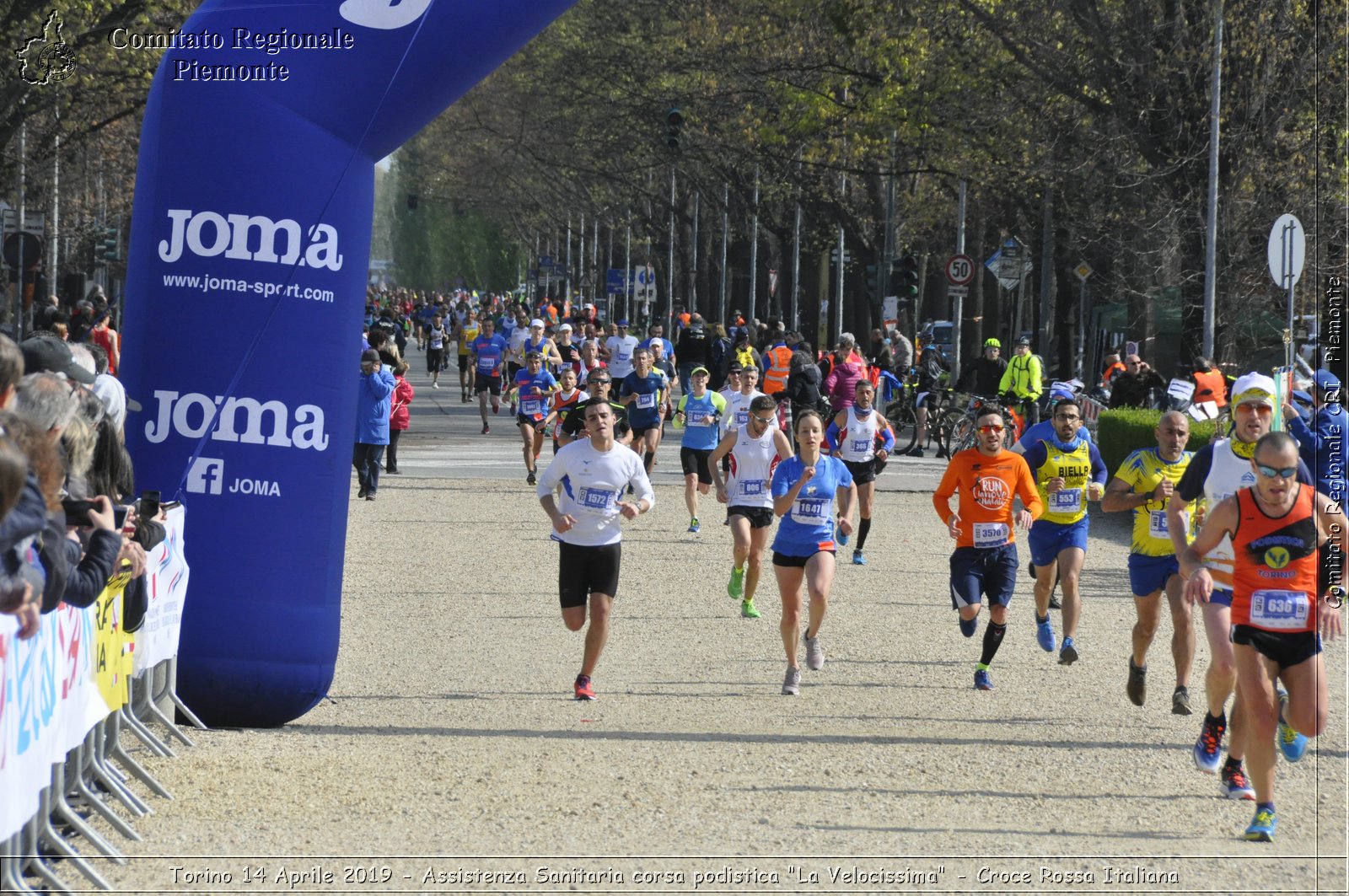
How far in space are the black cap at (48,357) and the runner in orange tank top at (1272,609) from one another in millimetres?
5317

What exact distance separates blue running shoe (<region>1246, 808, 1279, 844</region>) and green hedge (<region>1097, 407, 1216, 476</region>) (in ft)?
41.1

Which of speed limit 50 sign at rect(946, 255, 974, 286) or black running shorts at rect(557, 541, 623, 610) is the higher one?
speed limit 50 sign at rect(946, 255, 974, 286)

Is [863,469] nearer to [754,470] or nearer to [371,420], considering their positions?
[754,470]

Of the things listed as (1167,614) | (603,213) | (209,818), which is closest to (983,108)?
(1167,614)

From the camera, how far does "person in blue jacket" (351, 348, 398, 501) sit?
20.8 metres

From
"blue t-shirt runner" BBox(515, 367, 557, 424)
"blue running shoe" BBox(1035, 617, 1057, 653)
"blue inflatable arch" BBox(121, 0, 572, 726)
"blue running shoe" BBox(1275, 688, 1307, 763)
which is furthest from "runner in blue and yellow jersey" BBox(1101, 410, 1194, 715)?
"blue t-shirt runner" BBox(515, 367, 557, 424)

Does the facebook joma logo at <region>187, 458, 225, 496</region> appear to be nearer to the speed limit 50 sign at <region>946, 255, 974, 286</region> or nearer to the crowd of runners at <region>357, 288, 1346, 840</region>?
the crowd of runners at <region>357, 288, 1346, 840</region>

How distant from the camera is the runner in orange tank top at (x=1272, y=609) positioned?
768cm

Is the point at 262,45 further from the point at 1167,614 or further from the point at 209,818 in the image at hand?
the point at 1167,614

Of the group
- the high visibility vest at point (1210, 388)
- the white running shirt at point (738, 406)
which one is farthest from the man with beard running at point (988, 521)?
the high visibility vest at point (1210, 388)

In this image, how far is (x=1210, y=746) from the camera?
8875 millimetres

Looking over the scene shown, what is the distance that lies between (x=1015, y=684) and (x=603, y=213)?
6580 centimetres

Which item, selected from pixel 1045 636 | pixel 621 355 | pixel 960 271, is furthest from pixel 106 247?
pixel 1045 636

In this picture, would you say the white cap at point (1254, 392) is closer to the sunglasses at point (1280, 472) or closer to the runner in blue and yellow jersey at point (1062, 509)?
the sunglasses at point (1280, 472)
